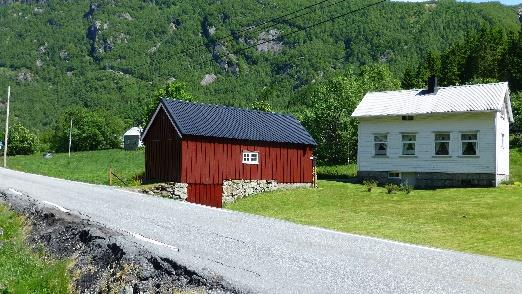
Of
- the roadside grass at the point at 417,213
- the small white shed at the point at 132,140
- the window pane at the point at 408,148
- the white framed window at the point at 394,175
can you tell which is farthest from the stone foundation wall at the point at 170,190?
the small white shed at the point at 132,140

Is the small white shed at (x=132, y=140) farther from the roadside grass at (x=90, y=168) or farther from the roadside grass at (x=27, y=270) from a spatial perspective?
the roadside grass at (x=27, y=270)

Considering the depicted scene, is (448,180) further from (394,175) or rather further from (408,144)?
(394,175)

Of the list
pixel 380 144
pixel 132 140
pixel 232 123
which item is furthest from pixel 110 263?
pixel 132 140

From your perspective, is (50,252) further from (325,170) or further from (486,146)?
(325,170)

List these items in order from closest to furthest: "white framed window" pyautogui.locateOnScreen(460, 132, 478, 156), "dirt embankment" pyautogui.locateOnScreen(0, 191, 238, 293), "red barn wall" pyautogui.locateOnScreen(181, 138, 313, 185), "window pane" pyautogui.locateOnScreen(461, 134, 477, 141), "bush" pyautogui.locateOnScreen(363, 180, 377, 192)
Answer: "dirt embankment" pyautogui.locateOnScreen(0, 191, 238, 293) → "red barn wall" pyautogui.locateOnScreen(181, 138, 313, 185) → "bush" pyautogui.locateOnScreen(363, 180, 377, 192) → "white framed window" pyautogui.locateOnScreen(460, 132, 478, 156) → "window pane" pyautogui.locateOnScreen(461, 134, 477, 141)

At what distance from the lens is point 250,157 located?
118 feet

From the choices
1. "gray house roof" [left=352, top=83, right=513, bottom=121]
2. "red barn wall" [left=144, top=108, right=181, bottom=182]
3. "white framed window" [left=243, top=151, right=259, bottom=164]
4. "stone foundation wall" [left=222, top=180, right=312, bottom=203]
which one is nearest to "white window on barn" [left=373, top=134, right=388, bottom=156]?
"gray house roof" [left=352, top=83, right=513, bottom=121]

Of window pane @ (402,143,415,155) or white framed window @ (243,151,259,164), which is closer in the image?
white framed window @ (243,151,259,164)

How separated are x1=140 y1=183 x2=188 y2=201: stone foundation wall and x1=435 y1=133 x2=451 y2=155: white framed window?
53.8 feet

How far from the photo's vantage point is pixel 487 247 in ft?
51.3

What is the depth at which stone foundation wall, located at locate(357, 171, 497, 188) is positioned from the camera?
3390 cm

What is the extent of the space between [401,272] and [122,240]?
494 centimetres

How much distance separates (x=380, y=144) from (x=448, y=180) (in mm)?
5249

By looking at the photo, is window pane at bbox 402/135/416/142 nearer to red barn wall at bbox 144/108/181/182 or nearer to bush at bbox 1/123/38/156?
red barn wall at bbox 144/108/181/182
